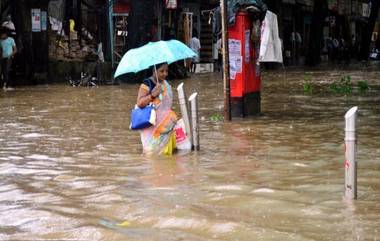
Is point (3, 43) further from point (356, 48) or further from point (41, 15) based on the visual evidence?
point (356, 48)

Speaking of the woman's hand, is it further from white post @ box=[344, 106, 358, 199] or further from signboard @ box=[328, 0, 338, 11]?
signboard @ box=[328, 0, 338, 11]

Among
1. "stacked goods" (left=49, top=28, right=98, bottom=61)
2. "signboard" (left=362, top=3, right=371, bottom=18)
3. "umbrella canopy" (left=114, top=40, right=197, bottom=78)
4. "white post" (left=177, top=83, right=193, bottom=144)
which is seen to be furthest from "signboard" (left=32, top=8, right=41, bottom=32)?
"signboard" (left=362, top=3, right=371, bottom=18)

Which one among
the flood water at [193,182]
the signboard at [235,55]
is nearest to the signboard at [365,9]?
the flood water at [193,182]

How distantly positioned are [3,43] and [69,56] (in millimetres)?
5126

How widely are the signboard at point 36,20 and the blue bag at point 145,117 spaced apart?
15601mm

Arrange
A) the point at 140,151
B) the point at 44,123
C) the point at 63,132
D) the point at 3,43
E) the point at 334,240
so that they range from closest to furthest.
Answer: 1. the point at 334,240
2. the point at 140,151
3. the point at 63,132
4. the point at 44,123
5. the point at 3,43

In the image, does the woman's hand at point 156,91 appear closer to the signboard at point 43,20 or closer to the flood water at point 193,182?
the flood water at point 193,182

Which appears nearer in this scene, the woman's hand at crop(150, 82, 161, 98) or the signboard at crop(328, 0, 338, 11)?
the woman's hand at crop(150, 82, 161, 98)

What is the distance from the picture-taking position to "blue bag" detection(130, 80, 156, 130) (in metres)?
7.63

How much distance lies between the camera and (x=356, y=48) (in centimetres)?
4981

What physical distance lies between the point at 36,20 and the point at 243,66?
12763mm

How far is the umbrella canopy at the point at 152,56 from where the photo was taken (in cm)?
748

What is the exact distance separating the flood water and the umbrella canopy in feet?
3.41

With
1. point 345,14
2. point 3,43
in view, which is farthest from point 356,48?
point 3,43
